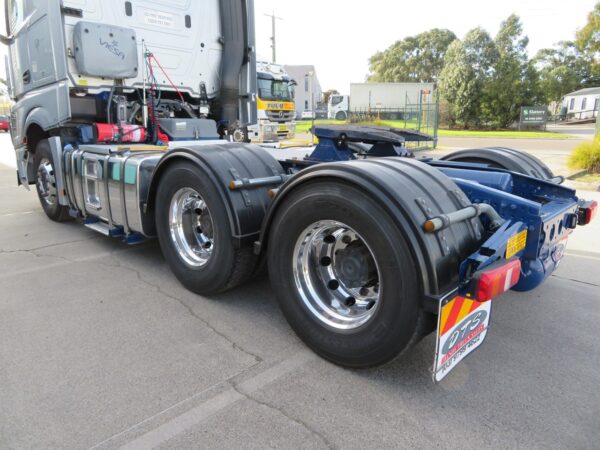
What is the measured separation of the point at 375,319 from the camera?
8.07 ft

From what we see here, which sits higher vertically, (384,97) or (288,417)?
(384,97)

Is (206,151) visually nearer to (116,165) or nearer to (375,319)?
(116,165)

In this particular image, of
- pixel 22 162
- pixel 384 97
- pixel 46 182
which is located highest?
pixel 384 97

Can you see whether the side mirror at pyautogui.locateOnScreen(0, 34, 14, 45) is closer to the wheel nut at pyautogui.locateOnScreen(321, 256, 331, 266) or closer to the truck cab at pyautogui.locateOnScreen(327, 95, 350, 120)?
the wheel nut at pyautogui.locateOnScreen(321, 256, 331, 266)

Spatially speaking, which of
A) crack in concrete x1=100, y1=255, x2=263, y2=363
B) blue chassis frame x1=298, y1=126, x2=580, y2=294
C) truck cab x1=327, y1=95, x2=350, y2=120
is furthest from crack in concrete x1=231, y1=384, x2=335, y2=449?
truck cab x1=327, y1=95, x2=350, y2=120

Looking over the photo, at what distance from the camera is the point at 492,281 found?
2172 millimetres

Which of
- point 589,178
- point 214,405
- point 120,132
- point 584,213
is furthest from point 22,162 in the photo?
point 589,178

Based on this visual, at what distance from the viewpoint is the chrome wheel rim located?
12.7ft

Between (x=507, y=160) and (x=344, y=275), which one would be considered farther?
(x=507, y=160)

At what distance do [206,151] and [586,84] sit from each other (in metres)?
73.5

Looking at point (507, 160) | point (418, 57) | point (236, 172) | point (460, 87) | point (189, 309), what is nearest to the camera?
point (236, 172)

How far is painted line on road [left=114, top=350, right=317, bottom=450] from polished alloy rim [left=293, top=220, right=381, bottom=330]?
0.34m

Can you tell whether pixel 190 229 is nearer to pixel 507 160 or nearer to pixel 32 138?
pixel 507 160

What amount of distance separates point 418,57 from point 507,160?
68.2 m
